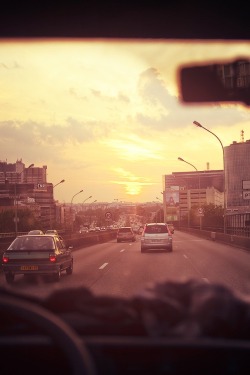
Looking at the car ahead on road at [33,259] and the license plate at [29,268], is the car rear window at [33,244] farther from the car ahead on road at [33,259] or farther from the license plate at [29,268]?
the license plate at [29,268]

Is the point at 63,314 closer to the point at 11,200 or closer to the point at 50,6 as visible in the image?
the point at 50,6

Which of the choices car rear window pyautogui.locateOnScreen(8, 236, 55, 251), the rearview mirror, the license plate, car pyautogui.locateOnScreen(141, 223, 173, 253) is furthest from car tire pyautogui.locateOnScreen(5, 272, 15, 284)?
car pyautogui.locateOnScreen(141, 223, 173, 253)

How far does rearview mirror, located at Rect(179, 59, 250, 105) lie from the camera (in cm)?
425

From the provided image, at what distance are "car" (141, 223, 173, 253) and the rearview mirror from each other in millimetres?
25634

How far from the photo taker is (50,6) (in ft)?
13.4

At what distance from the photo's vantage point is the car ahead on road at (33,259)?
14680 millimetres

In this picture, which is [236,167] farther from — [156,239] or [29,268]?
[29,268]

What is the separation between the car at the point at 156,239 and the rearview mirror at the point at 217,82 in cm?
2563

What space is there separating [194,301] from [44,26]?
2791 millimetres

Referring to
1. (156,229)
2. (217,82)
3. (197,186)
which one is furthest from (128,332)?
(197,186)

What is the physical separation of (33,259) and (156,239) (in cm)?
1585

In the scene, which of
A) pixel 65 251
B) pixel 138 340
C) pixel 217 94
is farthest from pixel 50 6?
pixel 65 251

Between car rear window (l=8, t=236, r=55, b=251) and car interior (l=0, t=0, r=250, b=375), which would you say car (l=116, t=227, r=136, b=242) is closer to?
car rear window (l=8, t=236, r=55, b=251)

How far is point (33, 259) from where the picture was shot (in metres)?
14.8
